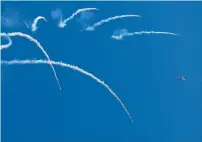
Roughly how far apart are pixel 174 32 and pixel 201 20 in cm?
25

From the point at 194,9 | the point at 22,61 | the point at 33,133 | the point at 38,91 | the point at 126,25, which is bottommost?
the point at 33,133

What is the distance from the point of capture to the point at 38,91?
275cm

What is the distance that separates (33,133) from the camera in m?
2.76

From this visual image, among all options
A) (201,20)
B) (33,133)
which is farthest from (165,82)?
(33,133)

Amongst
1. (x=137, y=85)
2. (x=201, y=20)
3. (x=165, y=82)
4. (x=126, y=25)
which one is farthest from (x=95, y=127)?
(x=201, y=20)

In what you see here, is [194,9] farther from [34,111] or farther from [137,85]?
[34,111]

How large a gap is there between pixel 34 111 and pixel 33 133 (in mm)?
172

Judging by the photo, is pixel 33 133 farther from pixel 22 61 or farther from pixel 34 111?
pixel 22 61

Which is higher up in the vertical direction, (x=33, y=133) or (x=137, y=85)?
(x=137, y=85)

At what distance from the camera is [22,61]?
2.74m

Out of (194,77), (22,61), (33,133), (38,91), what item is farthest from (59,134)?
(194,77)

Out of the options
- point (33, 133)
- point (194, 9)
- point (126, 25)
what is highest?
point (194, 9)

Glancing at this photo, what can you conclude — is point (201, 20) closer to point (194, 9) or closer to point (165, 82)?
point (194, 9)

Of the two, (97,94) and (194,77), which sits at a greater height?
(194,77)
